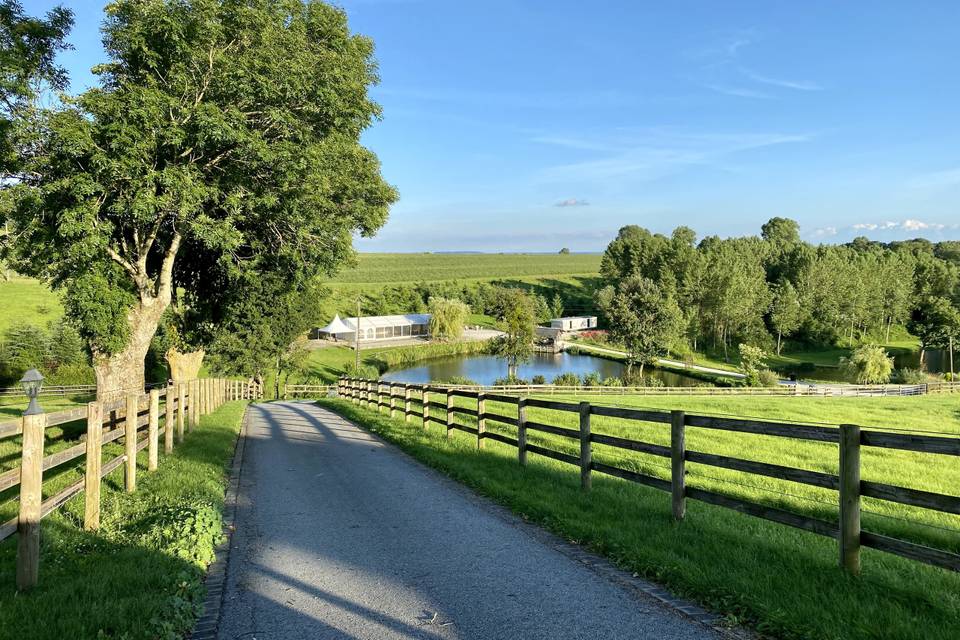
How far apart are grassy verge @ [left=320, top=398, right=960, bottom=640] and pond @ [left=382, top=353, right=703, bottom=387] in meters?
50.2

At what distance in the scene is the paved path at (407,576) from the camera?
419 centimetres

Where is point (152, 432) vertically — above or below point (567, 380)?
above

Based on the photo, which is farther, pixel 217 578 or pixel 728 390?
pixel 728 390

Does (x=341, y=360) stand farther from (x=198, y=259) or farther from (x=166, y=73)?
(x=166, y=73)

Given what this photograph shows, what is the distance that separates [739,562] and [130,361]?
15.2 m

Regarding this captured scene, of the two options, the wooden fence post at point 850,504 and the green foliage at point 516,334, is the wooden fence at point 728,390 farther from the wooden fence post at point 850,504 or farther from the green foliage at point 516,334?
the wooden fence post at point 850,504

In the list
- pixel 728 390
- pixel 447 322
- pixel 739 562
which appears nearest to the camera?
pixel 739 562

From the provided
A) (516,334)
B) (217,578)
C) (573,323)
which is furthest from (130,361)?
(573,323)

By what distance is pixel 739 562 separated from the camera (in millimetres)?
4973

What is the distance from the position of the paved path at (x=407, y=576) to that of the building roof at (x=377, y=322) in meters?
75.8

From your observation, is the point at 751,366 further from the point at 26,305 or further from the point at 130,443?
the point at 26,305

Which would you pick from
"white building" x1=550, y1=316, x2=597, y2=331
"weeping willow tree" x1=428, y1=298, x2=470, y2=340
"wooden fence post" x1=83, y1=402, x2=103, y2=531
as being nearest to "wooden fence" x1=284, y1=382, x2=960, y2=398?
"wooden fence post" x1=83, y1=402, x2=103, y2=531

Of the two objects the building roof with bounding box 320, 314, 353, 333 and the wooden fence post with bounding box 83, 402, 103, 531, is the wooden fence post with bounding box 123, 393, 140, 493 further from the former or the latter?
the building roof with bounding box 320, 314, 353, 333

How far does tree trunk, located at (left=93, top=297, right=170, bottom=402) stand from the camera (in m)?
15.3
